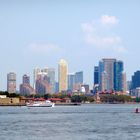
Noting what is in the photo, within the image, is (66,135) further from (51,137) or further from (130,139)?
(130,139)

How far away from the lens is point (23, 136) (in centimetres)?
6744

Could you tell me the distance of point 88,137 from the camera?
6588cm

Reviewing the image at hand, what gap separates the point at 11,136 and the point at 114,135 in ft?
35.6

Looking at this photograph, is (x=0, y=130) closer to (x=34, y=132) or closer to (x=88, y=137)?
(x=34, y=132)

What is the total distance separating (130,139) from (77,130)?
536 inches

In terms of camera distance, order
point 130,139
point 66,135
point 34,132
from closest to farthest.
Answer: point 130,139 → point 66,135 → point 34,132

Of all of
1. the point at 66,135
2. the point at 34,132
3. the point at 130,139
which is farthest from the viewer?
the point at 34,132

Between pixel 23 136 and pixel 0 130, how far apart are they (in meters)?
10.0

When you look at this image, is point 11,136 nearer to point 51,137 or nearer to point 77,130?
point 51,137

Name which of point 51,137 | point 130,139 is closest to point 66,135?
point 51,137

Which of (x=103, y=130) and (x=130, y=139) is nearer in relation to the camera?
(x=130, y=139)

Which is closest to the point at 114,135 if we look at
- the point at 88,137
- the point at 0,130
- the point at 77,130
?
the point at 88,137

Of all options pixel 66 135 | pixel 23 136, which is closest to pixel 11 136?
pixel 23 136

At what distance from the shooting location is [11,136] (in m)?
67.1
